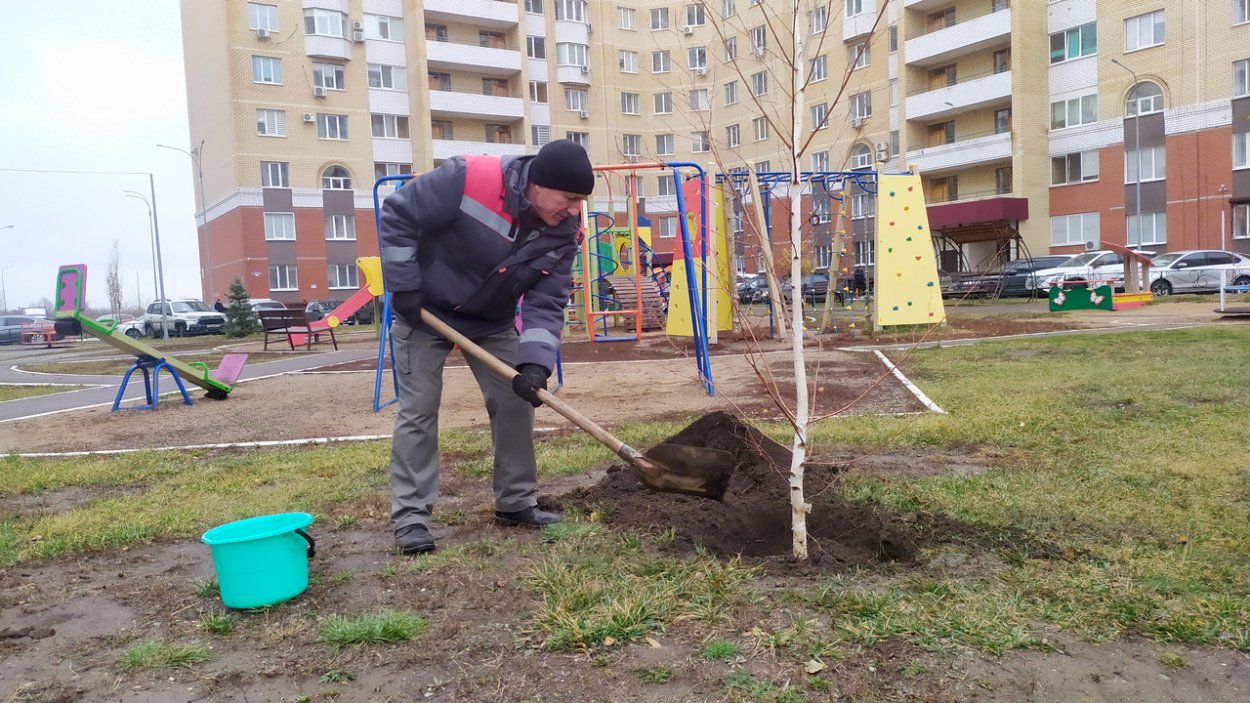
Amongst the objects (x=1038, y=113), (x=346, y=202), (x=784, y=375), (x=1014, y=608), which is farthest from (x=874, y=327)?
(x=346, y=202)

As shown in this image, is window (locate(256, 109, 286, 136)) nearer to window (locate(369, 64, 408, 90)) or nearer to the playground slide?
window (locate(369, 64, 408, 90))

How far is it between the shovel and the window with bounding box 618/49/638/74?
51.1 meters

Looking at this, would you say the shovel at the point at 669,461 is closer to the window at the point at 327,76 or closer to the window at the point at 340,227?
the window at the point at 340,227

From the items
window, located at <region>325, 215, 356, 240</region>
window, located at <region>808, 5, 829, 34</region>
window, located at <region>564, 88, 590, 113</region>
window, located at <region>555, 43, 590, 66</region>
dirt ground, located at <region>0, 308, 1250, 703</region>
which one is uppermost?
window, located at <region>555, 43, 590, 66</region>

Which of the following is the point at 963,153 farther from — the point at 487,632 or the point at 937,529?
the point at 487,632

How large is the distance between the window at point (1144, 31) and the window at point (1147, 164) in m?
4.05

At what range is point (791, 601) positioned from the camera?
9.20ft

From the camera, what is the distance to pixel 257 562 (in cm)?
293

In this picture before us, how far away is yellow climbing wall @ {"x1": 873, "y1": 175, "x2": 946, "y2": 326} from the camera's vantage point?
14219 mm

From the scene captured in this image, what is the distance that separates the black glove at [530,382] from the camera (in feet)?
12.2

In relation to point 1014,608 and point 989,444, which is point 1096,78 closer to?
point 989,444

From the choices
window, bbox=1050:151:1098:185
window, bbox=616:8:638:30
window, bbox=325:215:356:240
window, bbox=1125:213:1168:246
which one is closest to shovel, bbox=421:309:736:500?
window, bbox=1125:213:1168:246

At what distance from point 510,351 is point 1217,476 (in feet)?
11.1

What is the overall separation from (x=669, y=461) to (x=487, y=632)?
136cm
